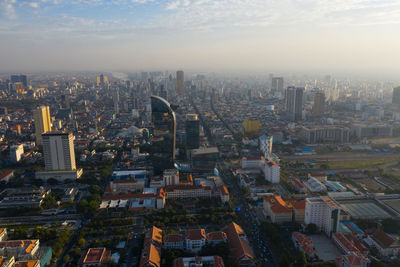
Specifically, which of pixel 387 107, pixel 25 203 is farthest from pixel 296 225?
pixel 387 107

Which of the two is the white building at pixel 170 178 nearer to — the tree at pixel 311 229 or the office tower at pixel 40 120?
the tree at pixel 311 229

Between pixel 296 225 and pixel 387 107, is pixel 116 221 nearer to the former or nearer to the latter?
pixel 296 225

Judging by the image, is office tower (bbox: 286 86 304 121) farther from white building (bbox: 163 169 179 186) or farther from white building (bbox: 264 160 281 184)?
white building (bbox: 163 169 179 186)

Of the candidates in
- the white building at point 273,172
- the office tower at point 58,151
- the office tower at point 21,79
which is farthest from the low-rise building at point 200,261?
the office tower at point 21,79

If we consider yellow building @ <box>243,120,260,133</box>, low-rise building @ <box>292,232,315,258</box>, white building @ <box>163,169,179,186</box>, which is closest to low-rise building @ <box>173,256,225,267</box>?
low-rise building @ <box>292,232,315,258</box>

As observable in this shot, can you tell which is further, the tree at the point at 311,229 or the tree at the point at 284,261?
the tree at the point at 311,229

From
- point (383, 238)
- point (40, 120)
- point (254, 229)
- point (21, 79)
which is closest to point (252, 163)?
point (254, 229)
